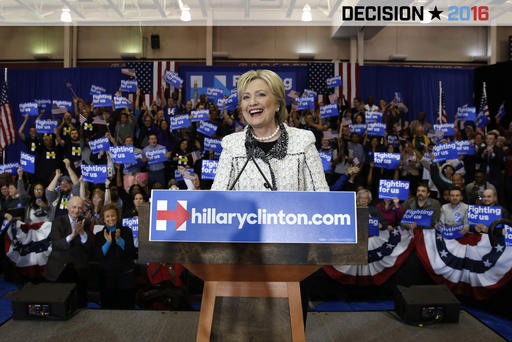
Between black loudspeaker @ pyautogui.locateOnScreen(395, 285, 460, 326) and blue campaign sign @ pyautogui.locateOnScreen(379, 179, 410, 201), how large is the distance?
217 centimetres

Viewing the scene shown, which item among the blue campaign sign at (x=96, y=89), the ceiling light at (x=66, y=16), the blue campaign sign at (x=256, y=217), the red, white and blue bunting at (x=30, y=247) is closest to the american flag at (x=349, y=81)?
the blue campaign sign at (x=96, y=89)

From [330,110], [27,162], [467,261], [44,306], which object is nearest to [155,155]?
[27,162]

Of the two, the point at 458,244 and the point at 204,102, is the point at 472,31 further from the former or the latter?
the point at 458,244

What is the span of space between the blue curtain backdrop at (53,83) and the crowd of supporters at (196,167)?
8.08 feet

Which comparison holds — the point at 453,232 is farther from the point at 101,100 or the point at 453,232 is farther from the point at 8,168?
the point at 8,168

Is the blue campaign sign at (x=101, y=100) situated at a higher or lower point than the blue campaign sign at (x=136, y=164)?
higher

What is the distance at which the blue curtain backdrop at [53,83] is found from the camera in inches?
404

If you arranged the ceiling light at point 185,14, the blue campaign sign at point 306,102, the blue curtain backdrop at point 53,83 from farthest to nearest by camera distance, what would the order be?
the ceiling light at point 185,14 < the blue curtain backdrop at point 53,83 < the blue campaign sign at point 306,102

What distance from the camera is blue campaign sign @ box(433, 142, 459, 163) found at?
5.34 meters

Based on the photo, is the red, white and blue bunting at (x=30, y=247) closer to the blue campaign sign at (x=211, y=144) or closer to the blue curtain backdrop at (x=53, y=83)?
the blue campaign sign at (x=211, y=144)

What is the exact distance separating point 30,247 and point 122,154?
156 centimetres

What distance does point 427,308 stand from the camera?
7.70ft

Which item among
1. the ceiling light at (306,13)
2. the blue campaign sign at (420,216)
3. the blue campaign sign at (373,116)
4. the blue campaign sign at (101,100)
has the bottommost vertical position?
the blue campaign sign at (420,216)

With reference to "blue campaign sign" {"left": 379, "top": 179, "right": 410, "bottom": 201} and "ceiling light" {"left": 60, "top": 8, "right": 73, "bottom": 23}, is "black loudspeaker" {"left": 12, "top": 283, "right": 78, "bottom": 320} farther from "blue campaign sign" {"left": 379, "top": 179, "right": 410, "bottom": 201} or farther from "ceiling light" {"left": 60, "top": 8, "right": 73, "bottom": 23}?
"ceiling light" {"left": 60, "top": 8, "right": 73, "bottom": 23}
